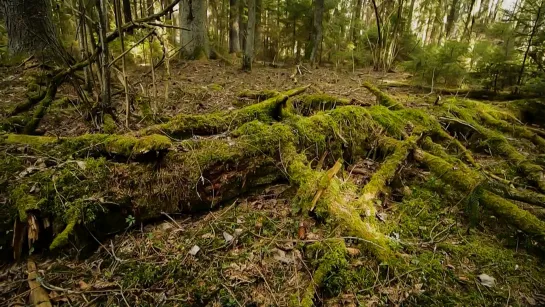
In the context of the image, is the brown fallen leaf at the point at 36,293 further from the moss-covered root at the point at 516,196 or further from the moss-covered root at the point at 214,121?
the moss-covered root at the point at 516,196

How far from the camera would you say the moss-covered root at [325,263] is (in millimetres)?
2164

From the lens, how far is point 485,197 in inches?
120

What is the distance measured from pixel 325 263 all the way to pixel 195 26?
9622mm

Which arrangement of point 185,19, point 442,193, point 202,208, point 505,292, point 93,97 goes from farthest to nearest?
point 185,19, point 93,97, point 442,193, point 202,208, point 505,292

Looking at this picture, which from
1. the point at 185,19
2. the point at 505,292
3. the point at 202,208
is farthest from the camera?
the point at 185,19

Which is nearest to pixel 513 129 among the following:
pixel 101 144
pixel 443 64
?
pixel 443 64

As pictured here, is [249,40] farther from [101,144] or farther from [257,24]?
[101,144]

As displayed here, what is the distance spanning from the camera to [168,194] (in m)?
2.84

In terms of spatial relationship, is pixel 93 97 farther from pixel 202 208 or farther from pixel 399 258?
pixel 399 258

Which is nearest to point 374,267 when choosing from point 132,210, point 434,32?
point 132,210

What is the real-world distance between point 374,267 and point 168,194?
2025mm

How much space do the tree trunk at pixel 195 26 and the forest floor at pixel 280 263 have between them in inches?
317

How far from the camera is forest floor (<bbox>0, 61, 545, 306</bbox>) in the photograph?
2.22 metres

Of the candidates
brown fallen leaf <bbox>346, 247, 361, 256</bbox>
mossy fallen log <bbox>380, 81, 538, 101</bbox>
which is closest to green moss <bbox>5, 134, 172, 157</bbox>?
brown fallen leaf <bbox>346, 247, 361, 256</bbox>
